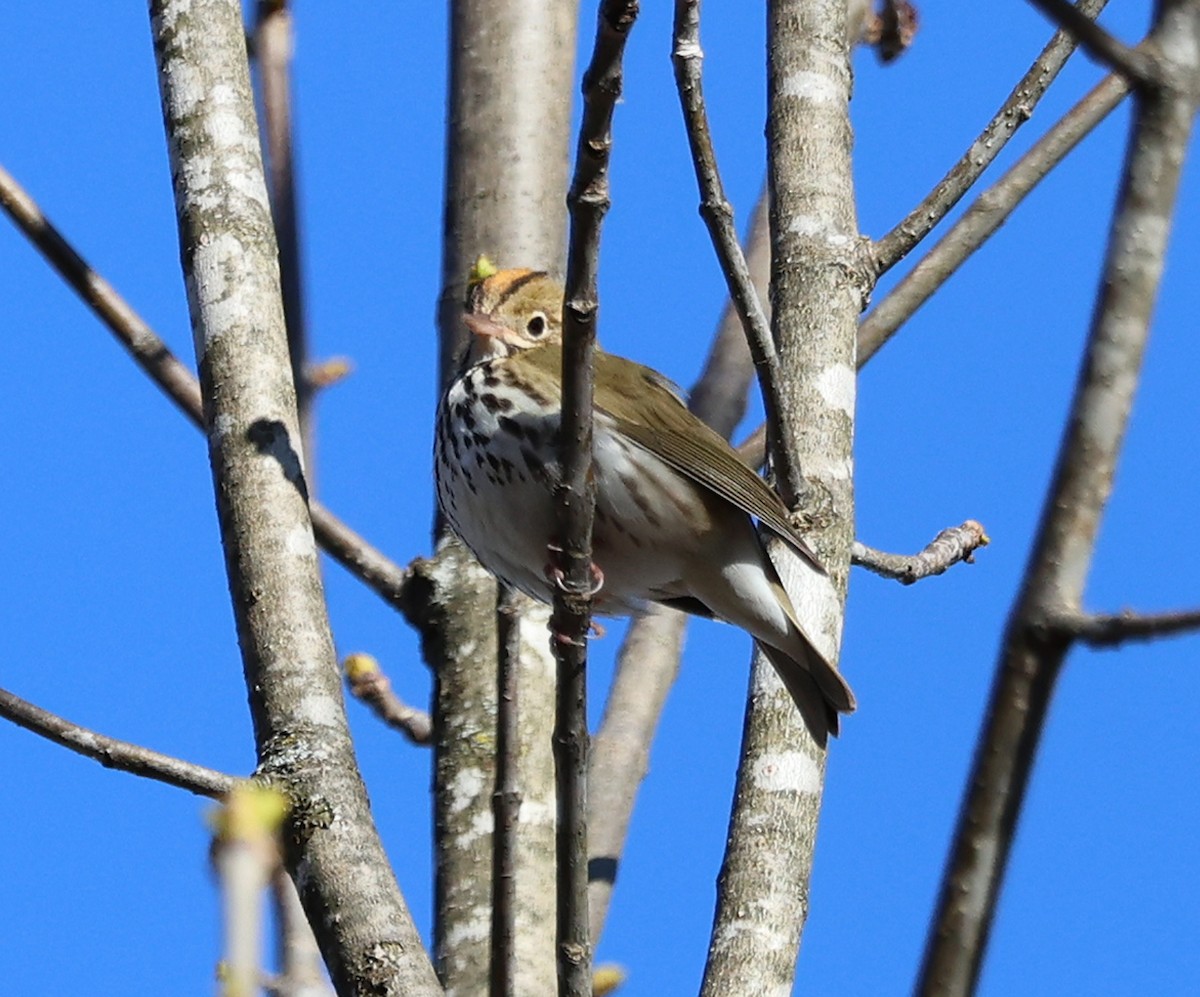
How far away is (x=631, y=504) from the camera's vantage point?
4.06 meters

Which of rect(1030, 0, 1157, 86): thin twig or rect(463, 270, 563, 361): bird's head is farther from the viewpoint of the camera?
rect(463, 270, 563, 361): bird's head

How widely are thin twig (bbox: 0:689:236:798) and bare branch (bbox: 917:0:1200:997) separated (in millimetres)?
1899

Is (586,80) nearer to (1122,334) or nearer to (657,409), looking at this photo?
(1122,334)

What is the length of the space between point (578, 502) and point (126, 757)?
853 millimetres

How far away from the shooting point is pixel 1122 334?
4.52 ft

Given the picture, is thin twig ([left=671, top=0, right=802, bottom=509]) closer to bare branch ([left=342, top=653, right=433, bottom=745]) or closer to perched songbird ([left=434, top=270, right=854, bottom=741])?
perched songbird ([left=434, top=270, right=854, bottom=741])

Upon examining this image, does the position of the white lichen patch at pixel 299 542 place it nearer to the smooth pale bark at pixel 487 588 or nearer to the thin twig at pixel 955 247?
the smooth pale bark at pixel 487 588

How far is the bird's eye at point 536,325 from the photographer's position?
4480mm

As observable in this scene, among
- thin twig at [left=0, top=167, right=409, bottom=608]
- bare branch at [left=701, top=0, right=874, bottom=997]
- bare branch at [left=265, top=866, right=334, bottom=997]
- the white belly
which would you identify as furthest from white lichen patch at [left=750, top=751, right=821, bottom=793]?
thin twig at [left=0, top=167, right=409, bottom=608]

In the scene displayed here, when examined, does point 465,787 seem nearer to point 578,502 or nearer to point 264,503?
point 264,503

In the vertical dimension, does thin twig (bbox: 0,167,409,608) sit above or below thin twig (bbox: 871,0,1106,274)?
below

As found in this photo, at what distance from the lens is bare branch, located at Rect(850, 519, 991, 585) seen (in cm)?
405

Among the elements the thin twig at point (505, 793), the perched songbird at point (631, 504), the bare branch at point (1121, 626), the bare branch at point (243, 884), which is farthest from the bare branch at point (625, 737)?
the bare branch at point (243, 884)

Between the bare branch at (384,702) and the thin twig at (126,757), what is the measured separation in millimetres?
1511
